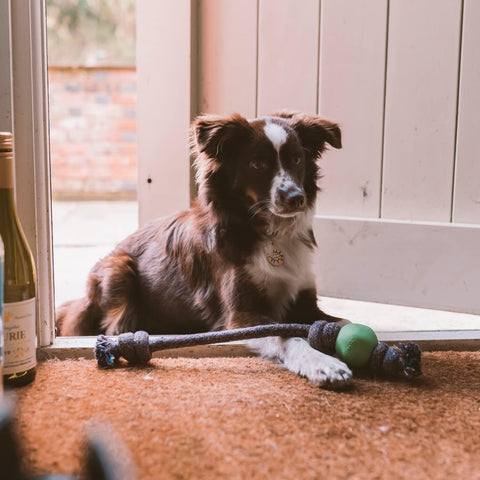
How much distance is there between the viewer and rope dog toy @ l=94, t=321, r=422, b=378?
60.1 inches

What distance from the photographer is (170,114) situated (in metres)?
2.45

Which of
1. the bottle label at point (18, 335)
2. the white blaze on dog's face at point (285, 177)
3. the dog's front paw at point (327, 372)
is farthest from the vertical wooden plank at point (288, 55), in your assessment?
the bottle label at point (18, 335)

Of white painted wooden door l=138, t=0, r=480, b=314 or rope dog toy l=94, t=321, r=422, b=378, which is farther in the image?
white painted wooden door l=138, t=0, r=480, b=314

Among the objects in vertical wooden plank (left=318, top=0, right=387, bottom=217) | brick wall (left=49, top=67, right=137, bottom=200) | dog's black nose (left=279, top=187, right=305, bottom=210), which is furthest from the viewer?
brick wall (left=49, top=67, right=137, bottom=200)

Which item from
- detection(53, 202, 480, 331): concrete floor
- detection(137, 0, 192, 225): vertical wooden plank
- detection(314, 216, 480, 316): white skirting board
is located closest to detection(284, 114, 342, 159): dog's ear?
detection(314, 216, 480, 316): white skirting board

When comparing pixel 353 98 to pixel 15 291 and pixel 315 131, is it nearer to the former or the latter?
pixel 315 131

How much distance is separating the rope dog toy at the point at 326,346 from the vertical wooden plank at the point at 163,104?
0.95m

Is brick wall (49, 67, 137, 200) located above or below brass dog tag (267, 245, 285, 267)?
above

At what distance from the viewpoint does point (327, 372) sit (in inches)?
58.4

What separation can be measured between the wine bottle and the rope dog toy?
0.22 meters

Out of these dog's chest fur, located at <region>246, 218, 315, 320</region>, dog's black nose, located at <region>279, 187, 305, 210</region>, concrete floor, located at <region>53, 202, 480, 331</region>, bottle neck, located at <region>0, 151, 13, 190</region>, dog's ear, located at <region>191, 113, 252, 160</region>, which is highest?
dog's ear, located at <region>191, 113, 252, 160</region>

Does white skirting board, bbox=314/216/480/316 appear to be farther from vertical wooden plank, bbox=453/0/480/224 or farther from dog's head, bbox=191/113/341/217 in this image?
dog's head, bbox=191/113/341/217

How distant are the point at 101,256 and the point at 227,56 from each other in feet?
5.81

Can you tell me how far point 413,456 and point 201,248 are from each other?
108 cm
